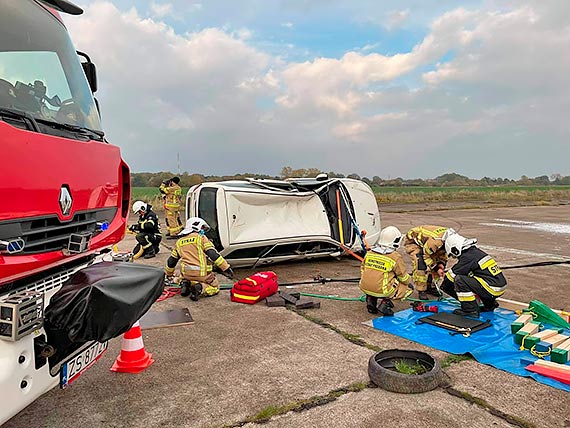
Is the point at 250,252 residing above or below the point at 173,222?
below

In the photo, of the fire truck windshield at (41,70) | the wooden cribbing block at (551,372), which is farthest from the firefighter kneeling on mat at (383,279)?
the fire truck windshield at (41,70)

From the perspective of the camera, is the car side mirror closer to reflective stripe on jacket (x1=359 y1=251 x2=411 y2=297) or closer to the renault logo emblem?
the renault logo emblem

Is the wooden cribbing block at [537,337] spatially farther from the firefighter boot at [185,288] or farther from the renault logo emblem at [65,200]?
the firefighter boot at [185,288]

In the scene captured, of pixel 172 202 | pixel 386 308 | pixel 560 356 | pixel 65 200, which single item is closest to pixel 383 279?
pixel 386 308

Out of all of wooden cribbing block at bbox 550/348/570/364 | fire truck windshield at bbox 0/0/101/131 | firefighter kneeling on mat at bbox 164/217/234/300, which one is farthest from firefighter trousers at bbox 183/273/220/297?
wooden cribbing block at bbox 550/348/570/364

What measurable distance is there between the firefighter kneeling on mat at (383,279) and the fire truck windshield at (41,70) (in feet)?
11.6

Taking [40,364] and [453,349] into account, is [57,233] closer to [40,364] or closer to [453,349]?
[40,364]

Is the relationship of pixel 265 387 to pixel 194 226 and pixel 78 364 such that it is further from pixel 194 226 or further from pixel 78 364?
pixel 194 226

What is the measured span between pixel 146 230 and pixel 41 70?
689 centimetres

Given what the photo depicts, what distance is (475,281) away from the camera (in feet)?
17.8

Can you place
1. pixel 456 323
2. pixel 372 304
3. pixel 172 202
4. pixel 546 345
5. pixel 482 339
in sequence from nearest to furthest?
pixel 546 345
pixel 482 339
pixel 456 323
pixel 372 304
pixel 172 202

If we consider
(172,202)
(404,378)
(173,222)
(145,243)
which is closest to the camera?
(404,378)

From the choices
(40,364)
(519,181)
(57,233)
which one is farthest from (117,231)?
(519,181)

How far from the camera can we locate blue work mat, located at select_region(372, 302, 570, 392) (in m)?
4.04
